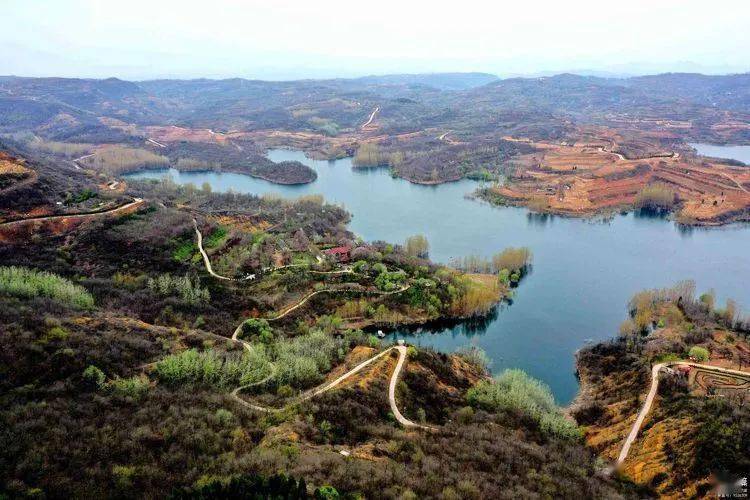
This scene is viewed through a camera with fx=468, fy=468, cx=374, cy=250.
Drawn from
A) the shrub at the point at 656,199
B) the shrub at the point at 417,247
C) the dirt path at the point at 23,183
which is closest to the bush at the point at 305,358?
the shrub at the point at 417,247

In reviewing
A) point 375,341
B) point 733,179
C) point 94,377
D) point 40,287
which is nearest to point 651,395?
point 375,341

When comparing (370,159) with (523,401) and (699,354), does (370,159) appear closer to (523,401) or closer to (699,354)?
(699,354)

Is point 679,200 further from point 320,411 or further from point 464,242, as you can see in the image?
point 320,411

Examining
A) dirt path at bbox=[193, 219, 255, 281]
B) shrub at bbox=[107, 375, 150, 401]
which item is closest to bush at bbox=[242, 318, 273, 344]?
dirt path at bbox=[193, 219, 255, 281]

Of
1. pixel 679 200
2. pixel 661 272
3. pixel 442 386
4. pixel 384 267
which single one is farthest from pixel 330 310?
pixel 679 200

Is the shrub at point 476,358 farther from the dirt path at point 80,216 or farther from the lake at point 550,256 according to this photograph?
the dirt path at point 80,216

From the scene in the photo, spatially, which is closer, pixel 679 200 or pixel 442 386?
pixel 442 386
